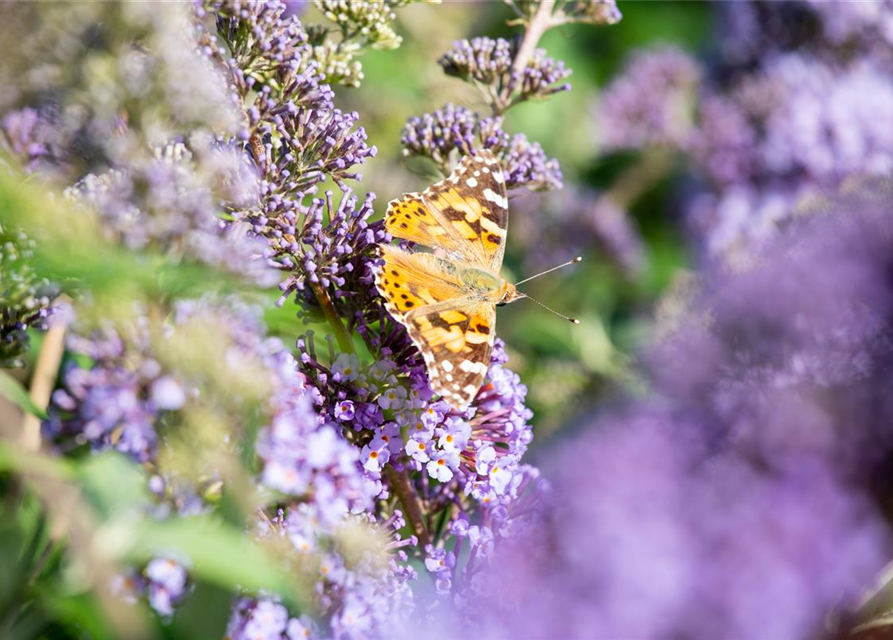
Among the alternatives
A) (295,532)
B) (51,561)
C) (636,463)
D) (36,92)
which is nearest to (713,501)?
(636,463)

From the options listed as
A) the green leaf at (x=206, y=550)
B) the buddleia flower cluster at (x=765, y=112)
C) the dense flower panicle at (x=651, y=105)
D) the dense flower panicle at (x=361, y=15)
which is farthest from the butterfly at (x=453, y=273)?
the dense flower panicle at (x=651, y=105)

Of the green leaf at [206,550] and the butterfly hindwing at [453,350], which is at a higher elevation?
the green leaf at [206,550]

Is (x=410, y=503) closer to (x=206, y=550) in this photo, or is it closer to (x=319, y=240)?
(x=319, y=240)

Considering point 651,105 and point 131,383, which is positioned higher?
point 131,383

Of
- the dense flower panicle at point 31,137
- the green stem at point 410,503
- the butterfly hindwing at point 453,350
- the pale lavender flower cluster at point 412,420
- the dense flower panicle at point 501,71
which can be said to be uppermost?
the dense flower panicle at point 31,137

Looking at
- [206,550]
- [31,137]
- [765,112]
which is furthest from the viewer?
[765,112]

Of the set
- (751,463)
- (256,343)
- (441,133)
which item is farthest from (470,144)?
(751,463)

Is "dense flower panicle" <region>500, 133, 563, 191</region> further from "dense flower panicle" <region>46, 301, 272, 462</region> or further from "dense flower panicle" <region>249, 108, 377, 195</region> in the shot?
"dense flower panicle" <region>46, 301, 272, 462</region>

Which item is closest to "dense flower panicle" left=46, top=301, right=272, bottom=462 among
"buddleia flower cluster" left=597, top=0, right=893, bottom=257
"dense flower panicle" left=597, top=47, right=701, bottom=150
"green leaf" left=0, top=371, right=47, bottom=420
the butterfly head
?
"green leaf" left=0, top=371, right=47, bottom=420

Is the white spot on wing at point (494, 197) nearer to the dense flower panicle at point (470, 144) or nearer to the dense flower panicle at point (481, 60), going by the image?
the dense flower panicle at point (470, 144)
